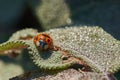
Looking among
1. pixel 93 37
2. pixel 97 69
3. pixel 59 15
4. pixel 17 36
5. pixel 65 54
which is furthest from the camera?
pixel 59 15

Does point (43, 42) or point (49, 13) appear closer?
point (43, 42)

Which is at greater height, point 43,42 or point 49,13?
point 49,13

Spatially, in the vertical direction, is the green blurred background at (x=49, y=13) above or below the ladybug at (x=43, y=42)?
above

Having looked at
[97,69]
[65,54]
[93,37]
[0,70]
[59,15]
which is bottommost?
[97,69]

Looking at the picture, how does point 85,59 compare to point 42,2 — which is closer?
point 85,59

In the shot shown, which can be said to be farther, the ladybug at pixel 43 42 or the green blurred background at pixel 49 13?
the green blurred background at pixel 49 13

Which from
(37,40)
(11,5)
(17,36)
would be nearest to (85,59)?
(37,40)

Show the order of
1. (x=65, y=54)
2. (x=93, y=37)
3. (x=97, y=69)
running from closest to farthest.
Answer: (x=97, y=69)
(x=65, y=54)
(x=93, y=37)

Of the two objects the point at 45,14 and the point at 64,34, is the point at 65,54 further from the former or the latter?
the point at 45,14

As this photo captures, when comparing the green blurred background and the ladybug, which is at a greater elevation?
the green blurred background

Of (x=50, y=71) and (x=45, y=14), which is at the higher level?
(x=45, y=14)

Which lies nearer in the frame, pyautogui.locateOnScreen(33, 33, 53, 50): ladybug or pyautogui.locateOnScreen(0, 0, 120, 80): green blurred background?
pyautogui.locateOnScreen(33, 33, 53, 50): ladybug
